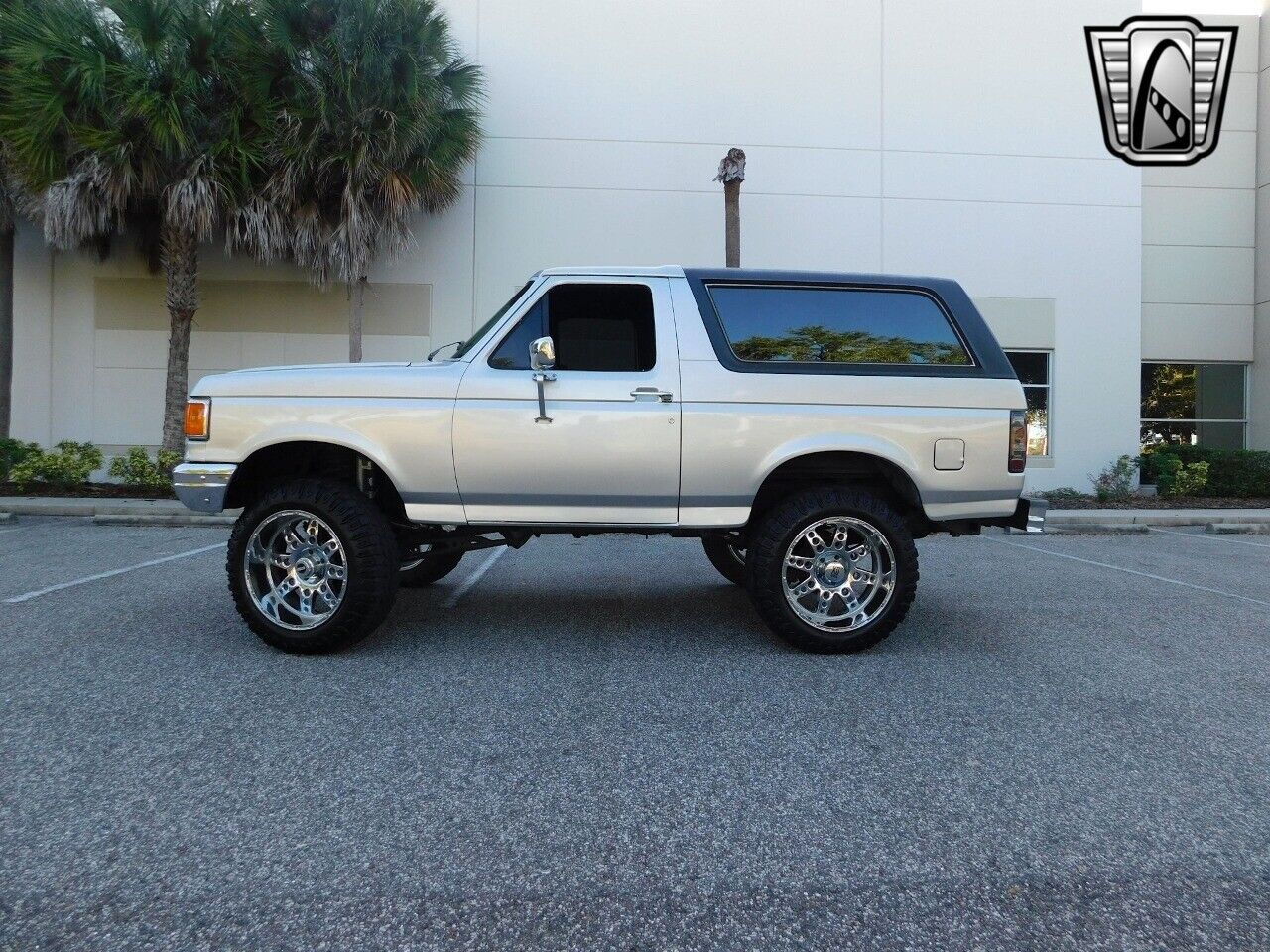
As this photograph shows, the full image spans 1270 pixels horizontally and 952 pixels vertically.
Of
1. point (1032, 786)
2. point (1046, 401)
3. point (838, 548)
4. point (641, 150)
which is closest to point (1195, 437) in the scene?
point (1046, 401)

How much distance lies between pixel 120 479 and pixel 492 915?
48.5 feet

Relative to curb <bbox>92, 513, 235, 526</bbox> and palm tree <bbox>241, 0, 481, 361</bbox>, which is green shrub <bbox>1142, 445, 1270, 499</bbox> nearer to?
palm tree <bbox>241, 0, 481, 361</bbox>

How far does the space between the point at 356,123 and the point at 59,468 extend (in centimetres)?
752

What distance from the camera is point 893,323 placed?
4609mm

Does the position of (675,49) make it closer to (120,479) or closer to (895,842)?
(120,479)

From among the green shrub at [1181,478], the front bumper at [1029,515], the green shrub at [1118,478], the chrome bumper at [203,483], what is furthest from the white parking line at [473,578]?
the green shrub at [1181,478]

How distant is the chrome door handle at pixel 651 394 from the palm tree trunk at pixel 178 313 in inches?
472

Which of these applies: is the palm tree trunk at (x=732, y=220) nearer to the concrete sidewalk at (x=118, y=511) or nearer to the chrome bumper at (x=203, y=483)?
the concrete sidewalk at (x=118, y=511)

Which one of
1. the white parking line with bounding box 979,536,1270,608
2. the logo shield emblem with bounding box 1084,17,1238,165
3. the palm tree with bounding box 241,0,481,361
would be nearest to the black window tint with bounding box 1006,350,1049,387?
the logo shield emblem with bounding box 1084,17,1238,165

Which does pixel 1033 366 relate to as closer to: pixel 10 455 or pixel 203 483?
pixel 203 483

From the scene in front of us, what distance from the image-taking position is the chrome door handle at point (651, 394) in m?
4.32

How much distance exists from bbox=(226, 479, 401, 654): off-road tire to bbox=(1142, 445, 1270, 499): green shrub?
1637 cm

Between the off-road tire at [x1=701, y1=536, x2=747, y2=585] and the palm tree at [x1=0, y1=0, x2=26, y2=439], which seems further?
the palm tree at [x1=0, y1=0, x2=26, y2=439]

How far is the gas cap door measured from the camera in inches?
173
